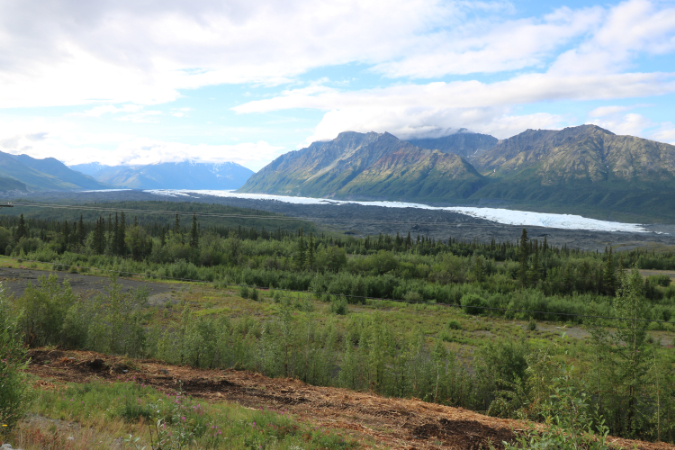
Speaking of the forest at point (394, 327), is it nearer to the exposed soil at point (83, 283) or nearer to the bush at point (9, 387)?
the exposed soil at point (83, 283)

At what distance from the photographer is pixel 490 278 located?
156ft

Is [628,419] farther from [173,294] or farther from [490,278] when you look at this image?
[490,278]

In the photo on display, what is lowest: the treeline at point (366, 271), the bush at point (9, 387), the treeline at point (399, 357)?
the treeline at point (366, 271)

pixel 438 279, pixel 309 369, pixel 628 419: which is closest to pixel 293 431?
pixel 309 369

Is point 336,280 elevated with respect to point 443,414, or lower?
lower

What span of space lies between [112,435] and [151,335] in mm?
9883

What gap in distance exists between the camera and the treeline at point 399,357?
1076 centimetres

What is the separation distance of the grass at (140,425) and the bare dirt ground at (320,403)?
1016 mm

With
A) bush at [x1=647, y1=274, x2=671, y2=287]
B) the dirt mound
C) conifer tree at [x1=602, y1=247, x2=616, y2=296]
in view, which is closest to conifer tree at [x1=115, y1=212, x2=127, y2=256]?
the dirt mound

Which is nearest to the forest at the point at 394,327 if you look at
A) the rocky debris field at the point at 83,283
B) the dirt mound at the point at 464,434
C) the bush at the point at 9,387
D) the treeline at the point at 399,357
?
the treeline at the point at 399,357

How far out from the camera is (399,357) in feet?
42.4

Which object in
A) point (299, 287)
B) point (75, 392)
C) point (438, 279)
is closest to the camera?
point (75, 392)

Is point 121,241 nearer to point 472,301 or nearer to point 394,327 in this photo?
point 394,327

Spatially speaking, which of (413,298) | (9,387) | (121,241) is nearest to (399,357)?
(9,387)
